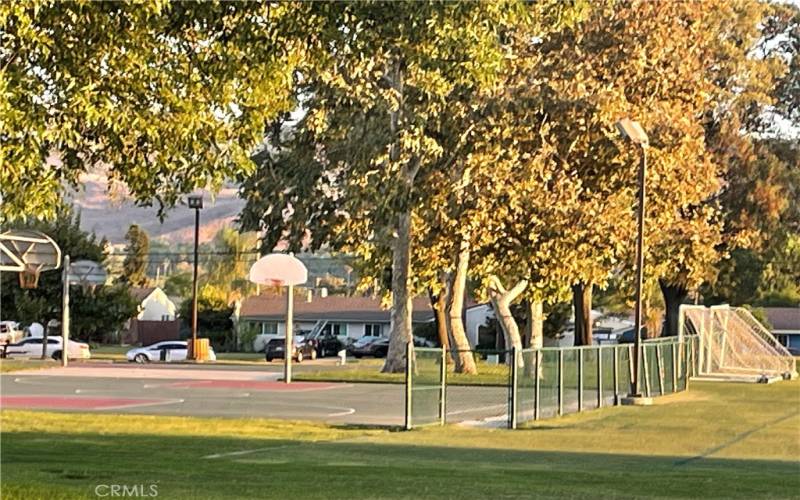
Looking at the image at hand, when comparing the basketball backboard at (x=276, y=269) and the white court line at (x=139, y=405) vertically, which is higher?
the basketball backboard at (x=276, y=269)

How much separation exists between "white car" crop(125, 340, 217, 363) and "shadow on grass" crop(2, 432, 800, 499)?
4930cm

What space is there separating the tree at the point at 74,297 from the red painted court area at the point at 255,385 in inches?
1267

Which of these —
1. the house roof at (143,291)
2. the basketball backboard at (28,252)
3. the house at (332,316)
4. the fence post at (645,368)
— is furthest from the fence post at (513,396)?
the house roof at (143,291)

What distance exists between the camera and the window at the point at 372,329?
376 ft

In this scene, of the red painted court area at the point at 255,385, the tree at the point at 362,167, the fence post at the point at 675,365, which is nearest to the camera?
the fence post at the point at 675,365

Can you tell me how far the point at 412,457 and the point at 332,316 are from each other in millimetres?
97130

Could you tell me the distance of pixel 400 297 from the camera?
51.3 metres

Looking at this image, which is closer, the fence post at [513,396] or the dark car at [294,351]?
the fence post at [513,396]

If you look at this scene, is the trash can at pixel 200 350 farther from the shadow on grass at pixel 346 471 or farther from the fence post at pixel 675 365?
the shadow on grass at pixel 346 471

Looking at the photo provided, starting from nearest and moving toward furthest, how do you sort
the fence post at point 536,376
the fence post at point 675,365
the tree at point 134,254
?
the fence post at point 536,376, the fence post at point 675,365, the tree at point 134,254

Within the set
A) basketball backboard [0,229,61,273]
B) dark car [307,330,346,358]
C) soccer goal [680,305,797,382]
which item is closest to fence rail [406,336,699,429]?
basketball backboard [0,229,61,273]

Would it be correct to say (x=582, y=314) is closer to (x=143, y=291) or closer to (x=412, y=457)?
(x=412, y=457)

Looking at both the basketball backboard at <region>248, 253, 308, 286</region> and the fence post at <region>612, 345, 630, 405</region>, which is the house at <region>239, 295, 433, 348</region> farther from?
the fence post at <region>612, 345, 630, 405</region>

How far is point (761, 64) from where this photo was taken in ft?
210
